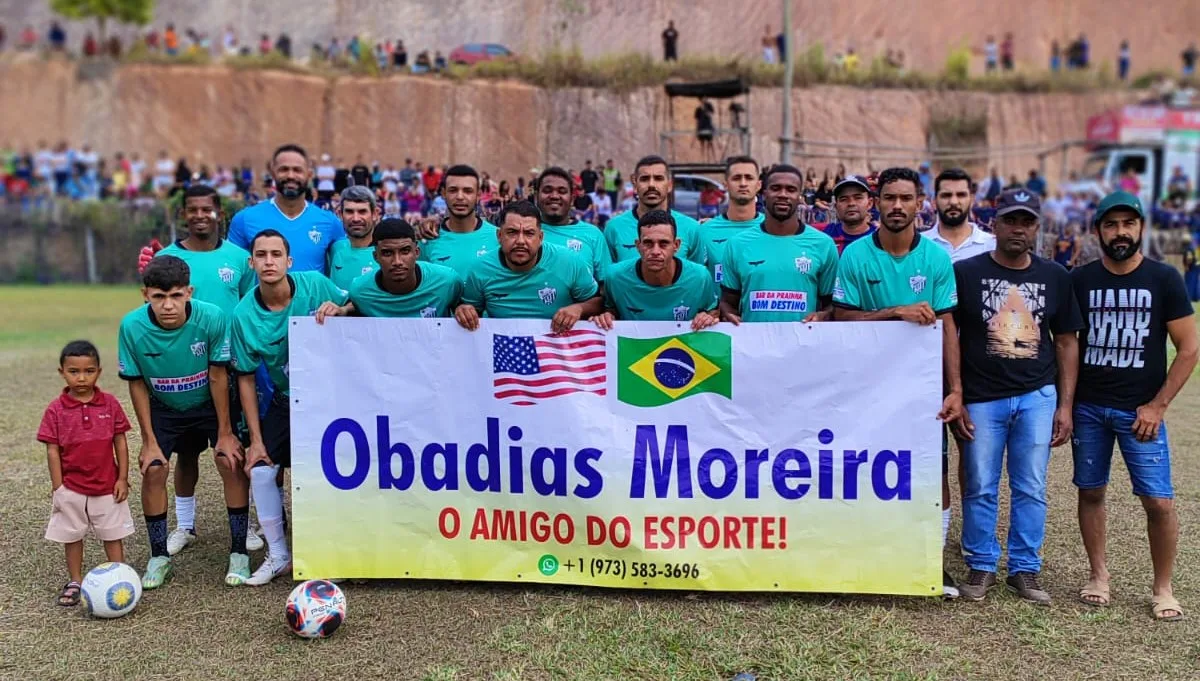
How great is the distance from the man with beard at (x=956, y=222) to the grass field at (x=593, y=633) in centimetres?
197

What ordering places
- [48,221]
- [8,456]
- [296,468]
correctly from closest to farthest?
[296,468] < [8,456] < [48,221]

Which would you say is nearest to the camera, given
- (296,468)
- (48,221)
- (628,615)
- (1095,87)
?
(628,615)

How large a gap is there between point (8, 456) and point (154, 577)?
4.16 metres

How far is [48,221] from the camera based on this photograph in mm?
32625

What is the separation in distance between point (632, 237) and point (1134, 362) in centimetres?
352

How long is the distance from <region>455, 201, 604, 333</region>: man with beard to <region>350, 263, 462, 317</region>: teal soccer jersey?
0.51 feet

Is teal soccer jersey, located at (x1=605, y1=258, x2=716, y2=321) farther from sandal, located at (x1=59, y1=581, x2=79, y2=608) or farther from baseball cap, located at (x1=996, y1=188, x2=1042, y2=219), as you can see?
sandal, located at (x1=59, y1=581, x2=79, y2=608)

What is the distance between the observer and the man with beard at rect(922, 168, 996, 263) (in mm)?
6652

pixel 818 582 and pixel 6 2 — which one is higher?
pixel 6 2

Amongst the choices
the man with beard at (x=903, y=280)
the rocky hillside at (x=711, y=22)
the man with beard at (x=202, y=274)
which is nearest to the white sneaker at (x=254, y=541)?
the man with beard at (x=202, y=274)

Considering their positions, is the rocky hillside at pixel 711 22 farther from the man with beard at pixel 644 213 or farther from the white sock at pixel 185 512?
the white sock at pixel 185 512

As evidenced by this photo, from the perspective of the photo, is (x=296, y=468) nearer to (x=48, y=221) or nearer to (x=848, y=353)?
(x=848, y=353)

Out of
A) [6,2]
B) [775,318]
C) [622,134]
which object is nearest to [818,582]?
[775,318]

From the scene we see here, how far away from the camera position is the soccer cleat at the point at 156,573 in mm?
6145
